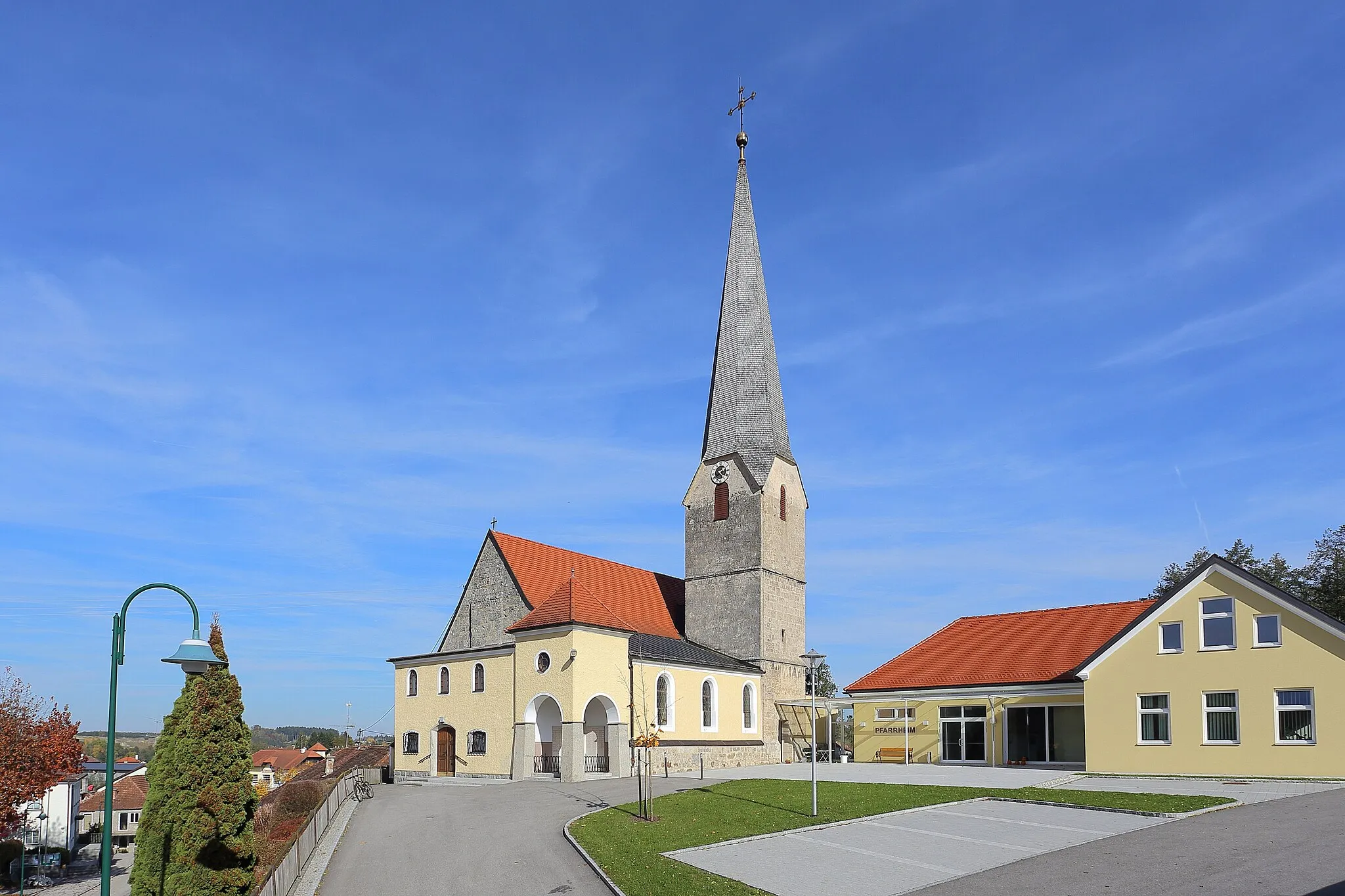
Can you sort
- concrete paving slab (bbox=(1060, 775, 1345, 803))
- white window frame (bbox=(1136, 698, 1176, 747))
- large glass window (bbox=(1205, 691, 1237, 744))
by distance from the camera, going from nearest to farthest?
concrete paving slab (bbox=(1060, 775, 1345, 803)) → large glass window (bbox=(1205, 691, 1237, 744)) → white window frame (bbox=(1136, 698, 1176, 747))

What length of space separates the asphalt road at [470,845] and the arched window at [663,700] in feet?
24.2

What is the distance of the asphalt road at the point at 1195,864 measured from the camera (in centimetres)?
1305

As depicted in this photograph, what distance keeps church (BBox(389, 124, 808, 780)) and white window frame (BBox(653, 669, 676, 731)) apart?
3.6 inches

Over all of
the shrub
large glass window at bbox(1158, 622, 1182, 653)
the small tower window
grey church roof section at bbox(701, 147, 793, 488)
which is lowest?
the shrub

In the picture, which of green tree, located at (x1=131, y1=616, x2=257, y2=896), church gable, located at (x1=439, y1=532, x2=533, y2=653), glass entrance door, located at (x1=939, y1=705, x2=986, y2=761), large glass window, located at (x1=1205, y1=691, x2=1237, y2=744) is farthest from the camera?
church gable, located at (x1=439, y1=532, x2=533, y2=653)

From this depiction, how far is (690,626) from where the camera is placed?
45.4 m

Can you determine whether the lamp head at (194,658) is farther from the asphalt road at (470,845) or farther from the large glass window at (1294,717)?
the large glass window at (1294,717)

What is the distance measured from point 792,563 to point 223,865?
1258 inches

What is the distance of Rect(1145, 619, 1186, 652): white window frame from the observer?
90.0 ft

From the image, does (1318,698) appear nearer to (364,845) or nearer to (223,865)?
(364,845)

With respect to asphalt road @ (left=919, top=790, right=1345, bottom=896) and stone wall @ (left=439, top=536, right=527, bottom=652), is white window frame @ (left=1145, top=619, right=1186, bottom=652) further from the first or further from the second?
stone wall @ (left=439, top=536, right=527, bottom=652)

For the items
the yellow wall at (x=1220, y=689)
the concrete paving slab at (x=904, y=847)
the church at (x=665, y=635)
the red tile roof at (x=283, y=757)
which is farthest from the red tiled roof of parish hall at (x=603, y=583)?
the red tile roof at (x=283, y=757)

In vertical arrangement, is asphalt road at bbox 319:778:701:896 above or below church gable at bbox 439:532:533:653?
below

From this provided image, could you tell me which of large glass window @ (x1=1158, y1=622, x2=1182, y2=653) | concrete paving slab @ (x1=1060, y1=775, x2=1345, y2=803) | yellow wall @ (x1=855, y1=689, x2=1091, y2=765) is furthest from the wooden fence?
large glass window @ (x1=1158, y1=622, x2=1182, y2=653)
